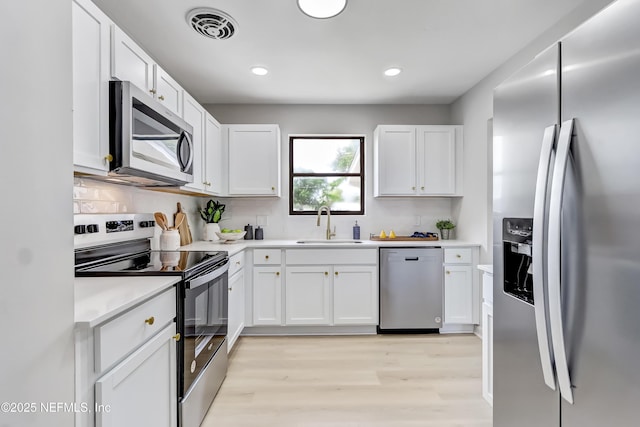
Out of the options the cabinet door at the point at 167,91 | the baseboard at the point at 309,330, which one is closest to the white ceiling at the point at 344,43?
the cabinet door at the point at 167,91

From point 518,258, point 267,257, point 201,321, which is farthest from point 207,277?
point 518,258

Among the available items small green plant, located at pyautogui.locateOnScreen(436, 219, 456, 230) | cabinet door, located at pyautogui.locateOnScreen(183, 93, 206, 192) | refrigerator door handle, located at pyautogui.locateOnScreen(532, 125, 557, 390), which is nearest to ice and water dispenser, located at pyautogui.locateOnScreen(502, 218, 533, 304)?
refrigerator door handle, located at pyautogui.locateOnScreen(532, 125, 557, 390)

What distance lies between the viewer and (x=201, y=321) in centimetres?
170

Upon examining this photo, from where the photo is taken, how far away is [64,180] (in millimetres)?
769

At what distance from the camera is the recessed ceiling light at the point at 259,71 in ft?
8.59

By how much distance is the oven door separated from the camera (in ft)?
4.82

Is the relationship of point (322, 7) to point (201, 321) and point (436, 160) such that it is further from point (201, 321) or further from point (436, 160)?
point (436, 160)

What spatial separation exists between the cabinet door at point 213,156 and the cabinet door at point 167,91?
22.4 inches

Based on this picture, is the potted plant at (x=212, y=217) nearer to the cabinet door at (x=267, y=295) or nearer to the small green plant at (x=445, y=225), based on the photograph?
the cabinet door at (x=267, y=295)

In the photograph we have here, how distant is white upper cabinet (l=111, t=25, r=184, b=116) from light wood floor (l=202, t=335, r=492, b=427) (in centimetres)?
196

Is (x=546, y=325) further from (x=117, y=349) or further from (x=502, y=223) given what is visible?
(x=117, y=349)

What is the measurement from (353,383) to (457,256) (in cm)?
161

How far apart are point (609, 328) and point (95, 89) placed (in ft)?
6.75

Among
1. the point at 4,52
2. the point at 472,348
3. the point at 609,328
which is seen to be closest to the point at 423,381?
the point at 472,348
